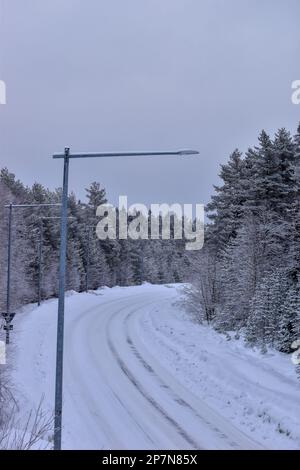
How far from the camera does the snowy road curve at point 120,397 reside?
14.9 meters

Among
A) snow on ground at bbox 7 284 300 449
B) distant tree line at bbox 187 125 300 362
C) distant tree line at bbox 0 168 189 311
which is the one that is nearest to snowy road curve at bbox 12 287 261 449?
snow on ground at bbox 7 284 300 449

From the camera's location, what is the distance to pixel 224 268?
131 ft

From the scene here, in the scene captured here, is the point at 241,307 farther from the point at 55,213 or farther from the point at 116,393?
the point at 55,213

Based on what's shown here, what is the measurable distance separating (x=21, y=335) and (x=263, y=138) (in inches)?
822

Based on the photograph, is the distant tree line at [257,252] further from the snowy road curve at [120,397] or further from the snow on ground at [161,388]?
the snowy road curve at [120,397]

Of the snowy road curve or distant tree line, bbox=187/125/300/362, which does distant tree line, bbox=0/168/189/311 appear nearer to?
distant tree line, bbox=187/125/300/362

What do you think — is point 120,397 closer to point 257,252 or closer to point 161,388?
point 161,388

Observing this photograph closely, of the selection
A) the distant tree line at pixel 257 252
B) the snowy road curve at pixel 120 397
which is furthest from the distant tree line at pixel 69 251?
the snowy road curve at pixel 120 397

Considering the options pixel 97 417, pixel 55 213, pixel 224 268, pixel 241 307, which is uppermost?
pixel 55 213

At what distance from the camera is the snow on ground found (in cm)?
1507

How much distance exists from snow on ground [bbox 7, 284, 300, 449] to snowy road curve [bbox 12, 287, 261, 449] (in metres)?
0.03

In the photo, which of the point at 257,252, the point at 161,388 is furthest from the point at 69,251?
the point at 161,388

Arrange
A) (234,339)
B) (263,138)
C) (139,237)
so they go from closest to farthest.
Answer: (234,339) → (263,138) → (139,237)
